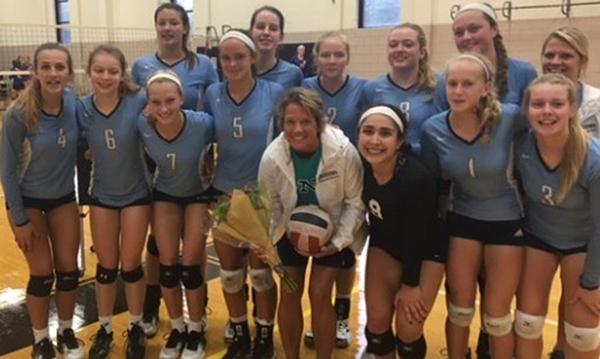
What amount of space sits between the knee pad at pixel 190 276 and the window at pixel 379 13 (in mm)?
8033

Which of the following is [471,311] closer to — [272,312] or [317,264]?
[317,264]

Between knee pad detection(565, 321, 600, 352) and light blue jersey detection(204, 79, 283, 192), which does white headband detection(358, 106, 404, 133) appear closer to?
light blue jersey detection(204, 79, 283, 192)

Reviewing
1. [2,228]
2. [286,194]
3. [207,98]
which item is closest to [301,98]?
[286,194]

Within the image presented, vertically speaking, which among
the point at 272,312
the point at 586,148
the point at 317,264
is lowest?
the point at 272,312

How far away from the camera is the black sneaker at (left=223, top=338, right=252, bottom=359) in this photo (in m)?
3.00

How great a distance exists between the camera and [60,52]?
2.81m

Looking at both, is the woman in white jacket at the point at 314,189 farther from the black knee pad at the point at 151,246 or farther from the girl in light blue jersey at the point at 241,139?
the black knee pad at the point at 151,246

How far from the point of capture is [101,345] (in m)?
3.05

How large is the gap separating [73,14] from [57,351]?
1411cm

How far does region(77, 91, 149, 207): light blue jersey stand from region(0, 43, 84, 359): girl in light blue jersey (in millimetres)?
98

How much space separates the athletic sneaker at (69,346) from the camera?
301 centimetres

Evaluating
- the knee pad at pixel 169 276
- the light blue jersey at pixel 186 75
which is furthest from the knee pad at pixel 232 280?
the light blue jersey at pixel 186 75

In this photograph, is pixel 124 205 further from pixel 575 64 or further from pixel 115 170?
pixel 575 64

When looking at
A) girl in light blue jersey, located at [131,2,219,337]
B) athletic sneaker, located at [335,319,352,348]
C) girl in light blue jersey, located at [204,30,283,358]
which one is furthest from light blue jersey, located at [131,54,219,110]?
athletic sneaker, located at [335,319,352,348]
